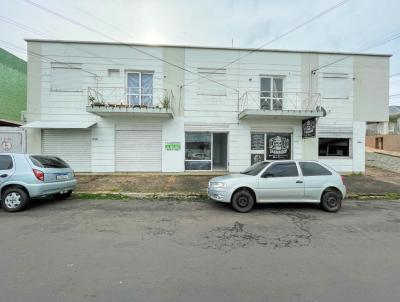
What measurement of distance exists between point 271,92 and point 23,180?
12.7m

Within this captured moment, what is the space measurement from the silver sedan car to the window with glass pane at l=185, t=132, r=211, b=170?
7.27m

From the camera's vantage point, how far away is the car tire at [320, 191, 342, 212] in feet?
24.9

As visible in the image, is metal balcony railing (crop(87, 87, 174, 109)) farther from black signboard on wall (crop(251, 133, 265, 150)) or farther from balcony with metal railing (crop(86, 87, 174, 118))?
black signboard on wall (crop(251, 133, 265, 150))

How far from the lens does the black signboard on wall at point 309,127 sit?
13.7 meters

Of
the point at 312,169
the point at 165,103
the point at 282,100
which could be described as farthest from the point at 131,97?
the point at 312,169

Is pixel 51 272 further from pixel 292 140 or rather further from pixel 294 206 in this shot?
pixel 292 140

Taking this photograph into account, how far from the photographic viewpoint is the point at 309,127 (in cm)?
1410

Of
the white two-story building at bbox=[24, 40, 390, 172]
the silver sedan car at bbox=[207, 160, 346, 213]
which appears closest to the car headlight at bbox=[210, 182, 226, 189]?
the silver sedan car at bbox=[207, 160, 346, 213]

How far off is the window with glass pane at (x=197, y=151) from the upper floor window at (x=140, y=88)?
2976 millimetres

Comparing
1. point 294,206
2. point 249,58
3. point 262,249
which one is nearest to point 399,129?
point 249,58

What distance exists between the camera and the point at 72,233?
5430 millimetres

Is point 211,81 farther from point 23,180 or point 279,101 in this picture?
point 23,180

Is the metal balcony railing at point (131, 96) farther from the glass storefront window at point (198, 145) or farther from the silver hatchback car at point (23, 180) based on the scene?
the silver hatchback car at point (23, 180)

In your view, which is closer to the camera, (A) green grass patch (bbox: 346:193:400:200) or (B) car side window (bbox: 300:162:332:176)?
(B) car side window (bbox: 300:162:332:176)
